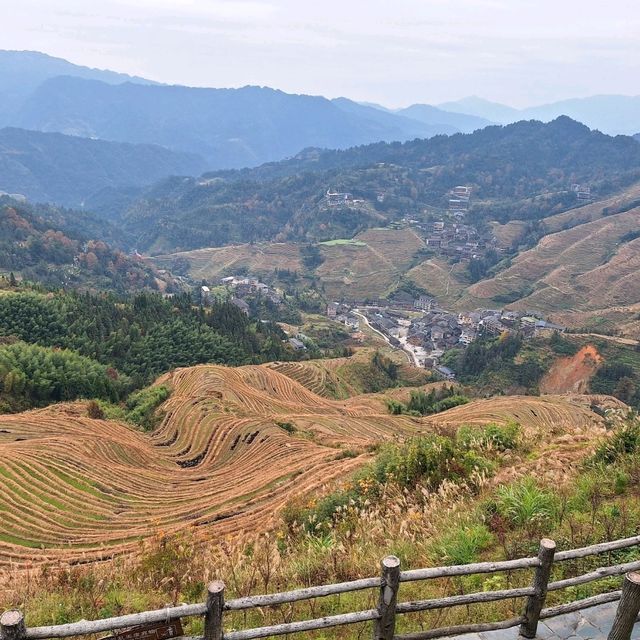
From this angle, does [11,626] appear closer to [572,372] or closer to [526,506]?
[526,506]

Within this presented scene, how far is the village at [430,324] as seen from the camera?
84.0 meters

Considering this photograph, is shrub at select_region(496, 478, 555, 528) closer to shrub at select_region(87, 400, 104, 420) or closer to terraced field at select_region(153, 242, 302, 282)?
shrub at select_region(87, 400, 104, 420)

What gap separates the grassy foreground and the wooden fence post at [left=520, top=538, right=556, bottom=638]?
50 centimetres

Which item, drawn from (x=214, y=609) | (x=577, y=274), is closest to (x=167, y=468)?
(x=214, y=609)

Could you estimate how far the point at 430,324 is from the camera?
326 feet

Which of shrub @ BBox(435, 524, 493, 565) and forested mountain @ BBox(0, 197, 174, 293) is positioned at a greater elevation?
shrub @ BBox(435, 524, 493, 565)

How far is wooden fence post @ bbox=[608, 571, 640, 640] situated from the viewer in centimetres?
363

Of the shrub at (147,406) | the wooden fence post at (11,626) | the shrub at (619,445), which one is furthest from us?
the shrub at (147,406)

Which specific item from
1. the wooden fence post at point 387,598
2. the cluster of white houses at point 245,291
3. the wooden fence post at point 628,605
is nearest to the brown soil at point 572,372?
the wooden fence post at point 628,605

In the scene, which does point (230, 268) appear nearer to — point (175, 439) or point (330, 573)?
point (175, 439)

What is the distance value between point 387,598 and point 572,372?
64219 millimetres

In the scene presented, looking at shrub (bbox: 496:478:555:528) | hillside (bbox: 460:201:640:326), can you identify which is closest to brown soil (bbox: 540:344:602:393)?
hillside (bbox: 460:201:640:326)

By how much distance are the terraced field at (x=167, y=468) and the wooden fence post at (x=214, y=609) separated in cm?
796

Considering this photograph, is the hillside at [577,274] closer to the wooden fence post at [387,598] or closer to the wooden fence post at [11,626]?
the wooden fence post at [387,598]
